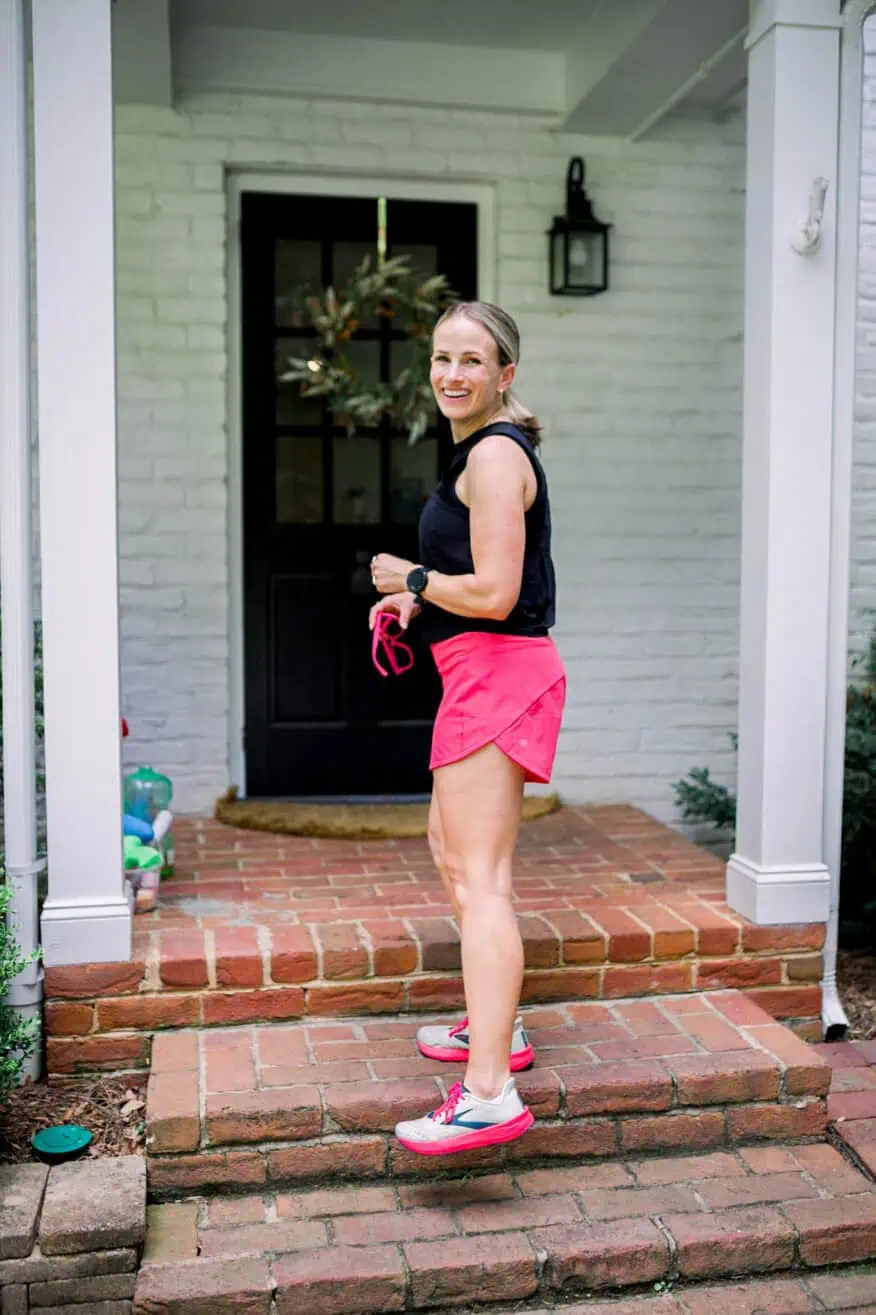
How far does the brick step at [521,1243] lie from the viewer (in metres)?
2.33

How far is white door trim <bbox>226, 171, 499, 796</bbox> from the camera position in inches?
181

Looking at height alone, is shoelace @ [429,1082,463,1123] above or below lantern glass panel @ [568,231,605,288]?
below

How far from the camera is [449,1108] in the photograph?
2.45 meters

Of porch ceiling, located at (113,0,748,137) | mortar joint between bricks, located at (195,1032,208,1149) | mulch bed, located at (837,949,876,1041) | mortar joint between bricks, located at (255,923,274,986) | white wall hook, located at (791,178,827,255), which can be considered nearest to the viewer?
mortar joint between bricks, located at (195,1032,208,1149)

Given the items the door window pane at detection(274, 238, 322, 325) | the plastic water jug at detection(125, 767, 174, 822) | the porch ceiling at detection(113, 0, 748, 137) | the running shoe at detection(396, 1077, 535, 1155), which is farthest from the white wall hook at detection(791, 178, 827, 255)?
the plastic water jug at detection(125, 767, 174, 822)

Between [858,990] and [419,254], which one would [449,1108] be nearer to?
[858,990]

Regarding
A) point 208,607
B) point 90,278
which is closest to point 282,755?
point 208,607

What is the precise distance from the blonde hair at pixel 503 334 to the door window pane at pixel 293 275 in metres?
2.31

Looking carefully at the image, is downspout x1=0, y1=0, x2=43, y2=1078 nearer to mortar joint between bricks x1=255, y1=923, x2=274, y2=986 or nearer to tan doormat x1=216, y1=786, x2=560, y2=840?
mortar joint between bricks x1=255, y1=923, x2=274, y2=986

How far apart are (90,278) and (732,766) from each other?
3.10m

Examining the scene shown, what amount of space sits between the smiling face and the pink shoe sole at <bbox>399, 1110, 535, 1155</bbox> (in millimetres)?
1372

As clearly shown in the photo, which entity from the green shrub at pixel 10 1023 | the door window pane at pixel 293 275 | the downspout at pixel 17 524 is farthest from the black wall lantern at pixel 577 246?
the green shrub at pixel 10 1023

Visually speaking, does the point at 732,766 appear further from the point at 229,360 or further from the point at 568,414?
the point at 229,360

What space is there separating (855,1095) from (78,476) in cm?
238
